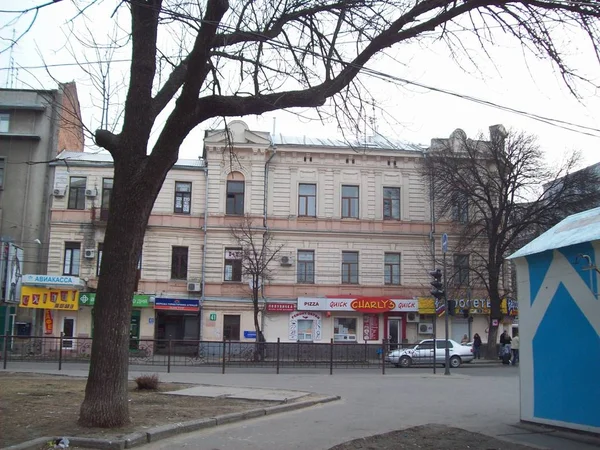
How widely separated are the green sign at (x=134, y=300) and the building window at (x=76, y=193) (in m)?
5.39

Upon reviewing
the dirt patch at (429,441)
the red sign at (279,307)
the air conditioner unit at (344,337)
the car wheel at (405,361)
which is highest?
the red sign at (279,307)

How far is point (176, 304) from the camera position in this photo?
1405 inches

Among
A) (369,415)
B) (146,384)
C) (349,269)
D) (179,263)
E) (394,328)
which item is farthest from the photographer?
(349,269)

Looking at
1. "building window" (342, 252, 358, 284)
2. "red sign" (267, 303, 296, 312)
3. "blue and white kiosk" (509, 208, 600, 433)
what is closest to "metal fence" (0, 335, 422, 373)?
"red sign" (267, 303, 296, 312)

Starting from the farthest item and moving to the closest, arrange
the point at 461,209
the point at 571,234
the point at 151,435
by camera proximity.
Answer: the point at 461,209, the point at 571,234, the point at 151,435

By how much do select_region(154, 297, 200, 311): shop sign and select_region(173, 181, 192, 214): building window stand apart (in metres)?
5.46

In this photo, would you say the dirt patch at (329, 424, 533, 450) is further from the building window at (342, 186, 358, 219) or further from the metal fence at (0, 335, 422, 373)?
the building window at (342, 186, 358, 219)

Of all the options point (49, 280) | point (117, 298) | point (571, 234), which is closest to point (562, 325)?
point (571, 234)

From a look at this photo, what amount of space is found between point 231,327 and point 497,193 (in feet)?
57.3

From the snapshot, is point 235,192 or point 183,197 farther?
point 235,192

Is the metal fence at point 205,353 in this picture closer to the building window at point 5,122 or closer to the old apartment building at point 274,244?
the old apartment building at point 274,244

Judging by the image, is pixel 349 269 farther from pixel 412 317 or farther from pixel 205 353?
pixel 205 353

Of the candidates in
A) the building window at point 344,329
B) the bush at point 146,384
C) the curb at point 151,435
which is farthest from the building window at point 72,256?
the curb at point 151,435

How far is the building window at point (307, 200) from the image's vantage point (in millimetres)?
38047
